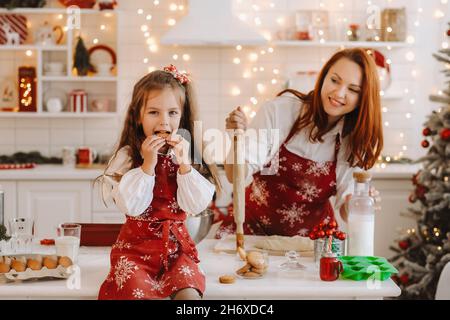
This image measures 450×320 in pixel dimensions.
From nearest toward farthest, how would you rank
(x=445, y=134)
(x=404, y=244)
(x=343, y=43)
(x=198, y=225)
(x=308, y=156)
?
(x=198, y=225), (x=308, y=156), (x=445, y=134), (x=404, y=244), (x=343, y=43)

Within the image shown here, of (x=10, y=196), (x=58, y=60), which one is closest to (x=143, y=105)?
(x=10, y=196)

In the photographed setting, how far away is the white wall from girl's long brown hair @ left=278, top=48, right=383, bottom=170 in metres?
1.89

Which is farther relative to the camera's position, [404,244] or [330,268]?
[404,244]

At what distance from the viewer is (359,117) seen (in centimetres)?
215

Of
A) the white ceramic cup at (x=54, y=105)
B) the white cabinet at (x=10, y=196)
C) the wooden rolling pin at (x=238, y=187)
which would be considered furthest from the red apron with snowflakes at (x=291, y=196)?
the white ceramic cup at (x=54, y=105)

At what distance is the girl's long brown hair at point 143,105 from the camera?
1768 millimetres

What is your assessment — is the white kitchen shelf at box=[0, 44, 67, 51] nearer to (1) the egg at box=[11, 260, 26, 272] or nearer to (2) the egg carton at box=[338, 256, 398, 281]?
(1) the egg at box=[11, 260, 26, 272]

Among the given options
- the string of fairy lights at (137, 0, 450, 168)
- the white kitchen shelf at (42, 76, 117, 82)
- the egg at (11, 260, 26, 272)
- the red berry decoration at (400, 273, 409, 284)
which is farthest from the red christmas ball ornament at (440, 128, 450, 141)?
the egg at (11, 260, 26, 272)

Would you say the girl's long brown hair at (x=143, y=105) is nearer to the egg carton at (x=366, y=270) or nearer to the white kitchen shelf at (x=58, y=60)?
the egg carton at (x=366, y=270)

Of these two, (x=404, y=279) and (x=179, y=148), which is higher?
(x=179, y=148)

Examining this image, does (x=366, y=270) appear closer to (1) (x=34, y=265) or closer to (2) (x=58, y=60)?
(1) (x=34, y=265)

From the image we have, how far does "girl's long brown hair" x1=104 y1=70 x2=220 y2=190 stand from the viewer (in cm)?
177

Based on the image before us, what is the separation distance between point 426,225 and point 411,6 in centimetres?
156

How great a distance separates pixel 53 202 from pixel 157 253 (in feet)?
7.07
